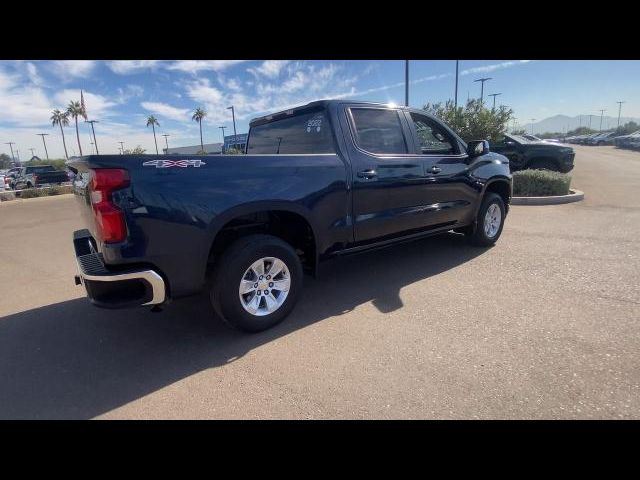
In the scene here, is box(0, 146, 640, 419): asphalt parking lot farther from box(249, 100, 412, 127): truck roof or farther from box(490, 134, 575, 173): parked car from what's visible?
box(490, 134, 575, 173): parked car

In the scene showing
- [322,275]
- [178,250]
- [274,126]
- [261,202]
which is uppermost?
[274,126]

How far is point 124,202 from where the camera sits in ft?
8.45

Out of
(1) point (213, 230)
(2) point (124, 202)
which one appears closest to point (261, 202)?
(1) point (213, 230)

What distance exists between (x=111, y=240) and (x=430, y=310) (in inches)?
110

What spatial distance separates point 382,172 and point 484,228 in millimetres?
2360

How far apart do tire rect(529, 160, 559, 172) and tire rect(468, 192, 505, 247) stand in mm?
8580

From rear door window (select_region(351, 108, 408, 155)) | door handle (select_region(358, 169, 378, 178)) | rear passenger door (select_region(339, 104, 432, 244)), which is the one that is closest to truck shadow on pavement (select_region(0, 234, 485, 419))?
rear passenger door (select_region(339, 104, 432, 244))

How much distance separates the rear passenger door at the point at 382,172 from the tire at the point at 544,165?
34.2 feet

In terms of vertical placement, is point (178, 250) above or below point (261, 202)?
below

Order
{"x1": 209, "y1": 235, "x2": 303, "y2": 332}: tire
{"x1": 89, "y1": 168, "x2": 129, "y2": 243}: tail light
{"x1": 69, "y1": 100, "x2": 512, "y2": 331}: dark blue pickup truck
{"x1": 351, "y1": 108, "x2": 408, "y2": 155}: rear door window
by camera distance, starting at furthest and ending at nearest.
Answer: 1. {"x1": 351, "y1": 108, "x2": 408, "y2": 155}: rear door window
2. {"x1": 209, "y1": 235, "x2": 303, "y2": 332}: tire
3. {"x1": 69, "y1": 100, "x2": 512, "y2": 331}: dark blue pickup truck
4. {"x1": 89, "y1": 168, "x2": 129, "y2": 243}: tail light

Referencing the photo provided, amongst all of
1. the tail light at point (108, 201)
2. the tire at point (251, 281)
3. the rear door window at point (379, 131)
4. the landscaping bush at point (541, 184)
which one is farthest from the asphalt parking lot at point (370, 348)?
the landscaping bush at point (541, 184)

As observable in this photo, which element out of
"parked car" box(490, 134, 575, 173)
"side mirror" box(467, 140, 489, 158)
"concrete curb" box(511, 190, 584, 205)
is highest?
"side mirror" box(467, 140, 489, 158)

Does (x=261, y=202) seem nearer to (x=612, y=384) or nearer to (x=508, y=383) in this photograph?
(x=508, y=383)

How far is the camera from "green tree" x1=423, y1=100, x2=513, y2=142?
15477 mm
